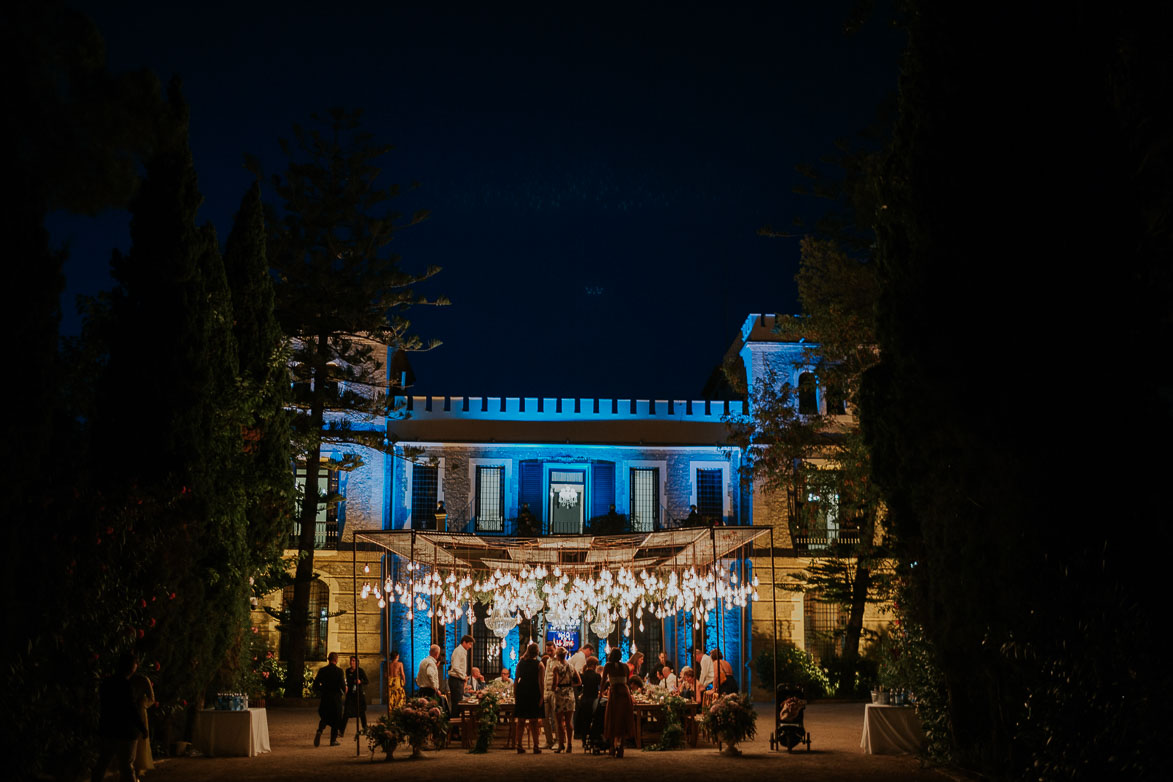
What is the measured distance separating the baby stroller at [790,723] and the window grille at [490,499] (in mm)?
15012

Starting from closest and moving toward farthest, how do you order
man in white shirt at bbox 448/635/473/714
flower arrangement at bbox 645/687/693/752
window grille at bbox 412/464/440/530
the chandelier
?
flower arrangement at bbox 645/687/693/752
man in white shirt at bbox 448/635/473/714
the chandelier
window grille at bbox 412/464/440/530

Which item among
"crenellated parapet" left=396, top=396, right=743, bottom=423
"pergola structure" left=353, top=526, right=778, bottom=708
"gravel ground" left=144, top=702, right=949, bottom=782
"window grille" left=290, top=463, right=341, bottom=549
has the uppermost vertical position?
"crenellated parapet" left=396, top=396, right=743, bottom=423

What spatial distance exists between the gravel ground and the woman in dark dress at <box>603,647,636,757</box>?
0.28 metres

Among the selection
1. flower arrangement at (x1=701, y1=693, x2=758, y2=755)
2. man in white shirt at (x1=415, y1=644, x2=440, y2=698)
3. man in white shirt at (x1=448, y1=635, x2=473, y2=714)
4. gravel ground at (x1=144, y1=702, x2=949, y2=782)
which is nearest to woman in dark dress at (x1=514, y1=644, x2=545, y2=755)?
gravel ground at (x1=144, y1=702, x2=949, y2=782)

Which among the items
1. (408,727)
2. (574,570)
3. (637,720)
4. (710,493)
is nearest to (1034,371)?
(637,720)

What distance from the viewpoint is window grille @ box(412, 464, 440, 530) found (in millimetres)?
28500

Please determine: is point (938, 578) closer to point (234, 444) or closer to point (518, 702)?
point (518, 702)

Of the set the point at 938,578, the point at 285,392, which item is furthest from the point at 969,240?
the point at 285,392

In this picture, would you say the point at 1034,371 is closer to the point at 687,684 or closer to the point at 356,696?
the point at 687,684

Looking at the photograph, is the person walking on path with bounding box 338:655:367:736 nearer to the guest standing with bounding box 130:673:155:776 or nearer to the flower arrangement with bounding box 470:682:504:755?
the flower arrangement with bounding box 470:682:504:755

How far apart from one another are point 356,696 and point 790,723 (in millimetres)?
6407

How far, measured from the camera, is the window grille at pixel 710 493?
28953 mm

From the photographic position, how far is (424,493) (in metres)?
28.7

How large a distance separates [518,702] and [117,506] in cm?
600
